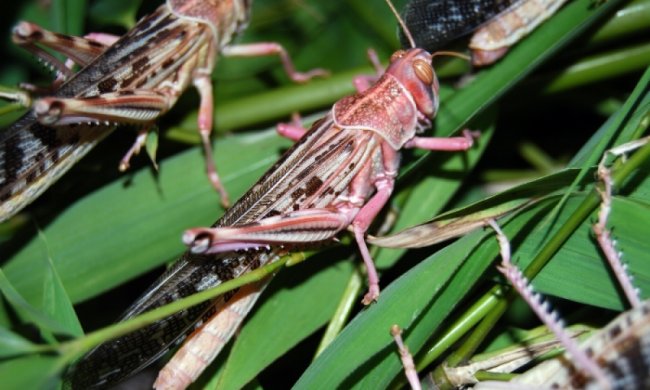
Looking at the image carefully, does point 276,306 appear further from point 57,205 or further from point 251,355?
point 57,205

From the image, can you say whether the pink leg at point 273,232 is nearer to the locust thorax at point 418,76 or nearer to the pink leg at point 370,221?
the pink leg at point 370,221

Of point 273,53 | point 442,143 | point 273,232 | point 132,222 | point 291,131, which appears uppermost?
point 273,53

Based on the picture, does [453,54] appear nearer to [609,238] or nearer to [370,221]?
[370,221]

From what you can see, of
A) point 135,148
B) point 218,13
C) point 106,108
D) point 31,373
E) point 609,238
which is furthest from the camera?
point 218,13

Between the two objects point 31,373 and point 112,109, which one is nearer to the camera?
point 31,373

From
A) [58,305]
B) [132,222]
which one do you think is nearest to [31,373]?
[58,305]

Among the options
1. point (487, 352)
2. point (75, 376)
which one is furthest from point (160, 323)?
point (487, 352)

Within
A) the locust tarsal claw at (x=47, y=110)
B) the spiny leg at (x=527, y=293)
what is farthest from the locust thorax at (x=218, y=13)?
the spiny leg at (x=527, y=293)
